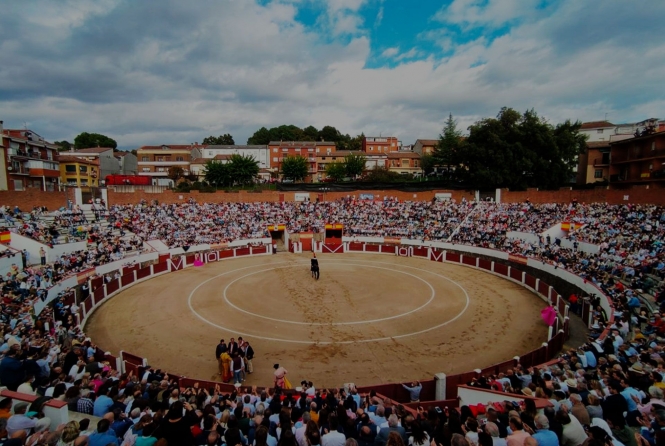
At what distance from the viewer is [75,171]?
55.2 metres

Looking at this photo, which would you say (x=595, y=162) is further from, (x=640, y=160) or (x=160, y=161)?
(x=160, y=161)

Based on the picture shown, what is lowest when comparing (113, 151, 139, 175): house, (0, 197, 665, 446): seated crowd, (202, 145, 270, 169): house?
(0, 197, 665, 446): seated crowd

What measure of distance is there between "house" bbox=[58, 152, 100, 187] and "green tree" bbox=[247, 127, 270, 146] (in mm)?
61579

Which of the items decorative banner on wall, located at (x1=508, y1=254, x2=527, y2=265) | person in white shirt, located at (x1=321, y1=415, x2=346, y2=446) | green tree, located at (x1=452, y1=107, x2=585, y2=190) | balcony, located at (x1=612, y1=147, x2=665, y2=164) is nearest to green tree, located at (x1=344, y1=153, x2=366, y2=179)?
green tree, located at (x1=452, y1=107, x2=585, y2=190)

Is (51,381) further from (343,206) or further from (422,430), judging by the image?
(343,206)

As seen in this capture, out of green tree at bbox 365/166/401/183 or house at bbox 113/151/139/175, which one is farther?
house at bbox 113/151/139/175

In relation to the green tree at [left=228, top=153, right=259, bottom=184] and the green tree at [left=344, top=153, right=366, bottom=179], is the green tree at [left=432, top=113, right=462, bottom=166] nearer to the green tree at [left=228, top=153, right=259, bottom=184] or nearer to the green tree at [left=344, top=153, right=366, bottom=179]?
the green tree at [left=344, top=153, right=366, bottom=179]

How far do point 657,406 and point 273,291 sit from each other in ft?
62.3

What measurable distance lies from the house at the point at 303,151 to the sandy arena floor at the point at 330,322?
5347 cm

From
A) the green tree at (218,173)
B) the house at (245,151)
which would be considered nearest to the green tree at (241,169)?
the green tree at (218,173)

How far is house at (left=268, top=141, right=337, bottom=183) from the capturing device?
259 feet

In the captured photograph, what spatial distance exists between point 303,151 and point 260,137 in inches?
1669

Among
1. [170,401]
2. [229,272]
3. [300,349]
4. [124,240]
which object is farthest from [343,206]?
[170,401]

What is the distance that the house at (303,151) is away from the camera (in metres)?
79.0
